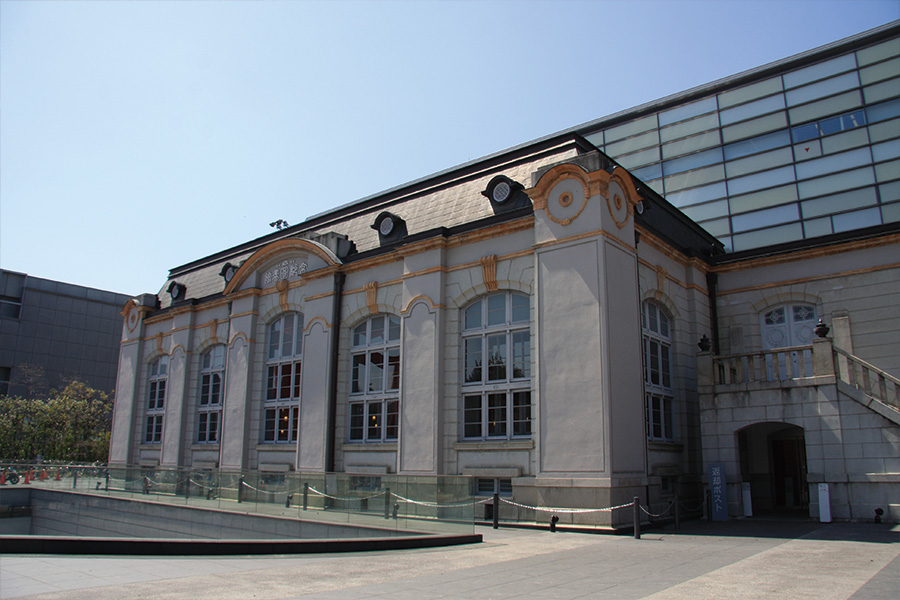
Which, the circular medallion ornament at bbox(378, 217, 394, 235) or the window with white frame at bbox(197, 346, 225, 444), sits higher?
the circular medallion ornament at bbox(378, 217, 394, 235)

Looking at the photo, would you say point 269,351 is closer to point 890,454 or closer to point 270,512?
point 270,512

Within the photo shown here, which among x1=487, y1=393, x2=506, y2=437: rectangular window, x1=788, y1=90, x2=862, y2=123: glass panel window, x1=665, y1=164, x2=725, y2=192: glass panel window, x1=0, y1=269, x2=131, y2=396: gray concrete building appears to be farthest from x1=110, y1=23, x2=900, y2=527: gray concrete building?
x1=0, y1=269, x2=131, y2=396: gray concrete building

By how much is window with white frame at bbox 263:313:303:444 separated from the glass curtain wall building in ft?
80.3

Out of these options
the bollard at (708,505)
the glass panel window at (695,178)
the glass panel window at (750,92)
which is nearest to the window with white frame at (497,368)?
the bollard at (708,505)

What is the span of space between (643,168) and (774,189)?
8.29 m

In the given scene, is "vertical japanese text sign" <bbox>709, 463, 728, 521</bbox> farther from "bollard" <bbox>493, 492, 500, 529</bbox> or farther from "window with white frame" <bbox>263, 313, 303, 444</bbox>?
"window with white frame" <bbox>263, 313, 303, 444</bbox>

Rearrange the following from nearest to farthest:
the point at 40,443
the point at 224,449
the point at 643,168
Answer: the point at 224,449, the point at 643,168, the point at 40,443

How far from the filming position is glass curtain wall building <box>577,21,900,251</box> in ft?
112

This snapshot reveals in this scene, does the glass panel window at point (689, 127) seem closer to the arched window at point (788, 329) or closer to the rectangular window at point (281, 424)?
the arched window at point (788, 329)

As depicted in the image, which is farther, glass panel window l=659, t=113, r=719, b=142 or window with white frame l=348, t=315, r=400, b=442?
glass panel window l=659, t=113, r=719, b=142

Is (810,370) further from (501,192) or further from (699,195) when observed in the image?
(699,195)

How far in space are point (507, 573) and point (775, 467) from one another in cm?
1740

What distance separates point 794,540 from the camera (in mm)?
14430

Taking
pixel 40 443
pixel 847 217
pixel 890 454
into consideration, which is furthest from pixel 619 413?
pixel 40 443
